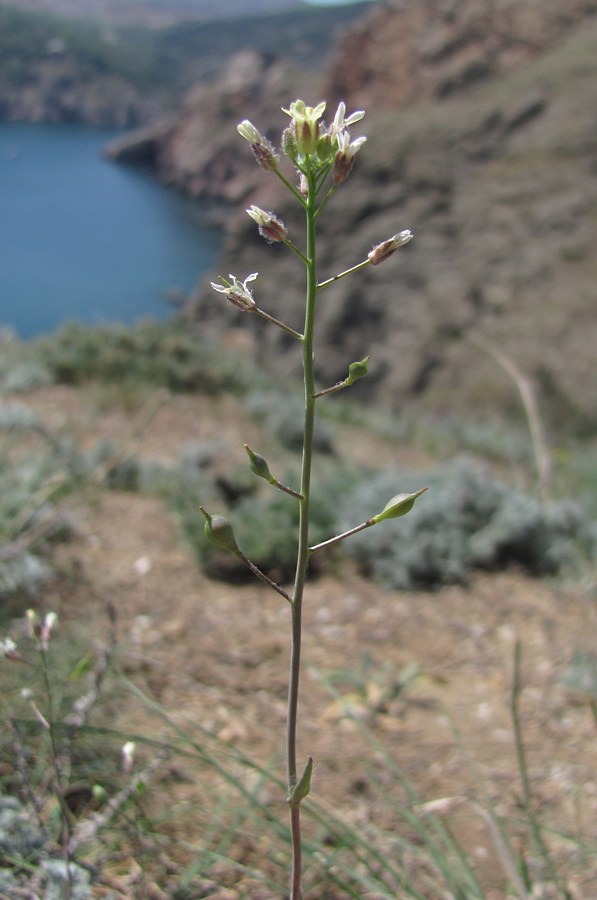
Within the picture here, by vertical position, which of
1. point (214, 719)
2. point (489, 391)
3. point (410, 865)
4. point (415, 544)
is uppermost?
point (489, 391)

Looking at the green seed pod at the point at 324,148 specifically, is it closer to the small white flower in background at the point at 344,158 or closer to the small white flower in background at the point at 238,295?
the small white flower in background at the point at 344,158

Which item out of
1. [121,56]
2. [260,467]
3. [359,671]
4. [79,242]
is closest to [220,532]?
[260,467]

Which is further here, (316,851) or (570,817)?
(570,817)

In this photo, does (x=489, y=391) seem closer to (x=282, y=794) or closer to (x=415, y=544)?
(x=415, y=544)

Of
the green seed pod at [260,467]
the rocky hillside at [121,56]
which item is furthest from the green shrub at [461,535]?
the rocky hillside at [121,56]

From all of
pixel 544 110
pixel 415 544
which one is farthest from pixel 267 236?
pixel 544 110

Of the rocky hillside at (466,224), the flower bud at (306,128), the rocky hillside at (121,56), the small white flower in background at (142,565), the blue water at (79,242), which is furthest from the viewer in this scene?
the rocky hillside at (121,56)

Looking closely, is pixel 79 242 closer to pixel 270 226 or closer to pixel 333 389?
pixel 270 226
